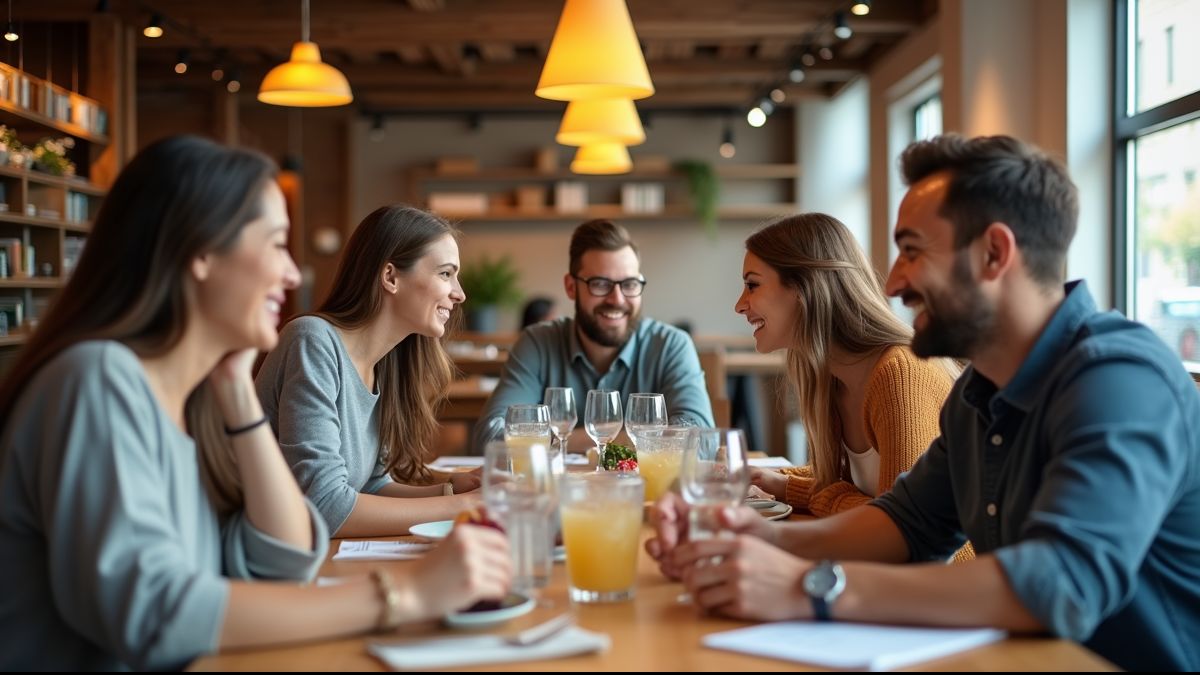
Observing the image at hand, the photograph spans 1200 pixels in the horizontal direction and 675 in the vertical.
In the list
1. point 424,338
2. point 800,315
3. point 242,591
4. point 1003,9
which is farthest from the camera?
point 1003,9

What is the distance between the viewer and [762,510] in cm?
220

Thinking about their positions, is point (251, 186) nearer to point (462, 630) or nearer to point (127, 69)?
point (462, 630)

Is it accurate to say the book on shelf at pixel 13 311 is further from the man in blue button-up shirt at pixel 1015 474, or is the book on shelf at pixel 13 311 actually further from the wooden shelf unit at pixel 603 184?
the man in blue button-up shirt at pixel 1015 474

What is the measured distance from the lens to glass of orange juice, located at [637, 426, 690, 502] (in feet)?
7.41

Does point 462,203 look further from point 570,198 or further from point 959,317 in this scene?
point 959,317

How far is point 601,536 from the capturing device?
5.02ft

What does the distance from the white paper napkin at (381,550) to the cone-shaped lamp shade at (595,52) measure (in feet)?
5.10

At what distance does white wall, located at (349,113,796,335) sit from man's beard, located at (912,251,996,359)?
8.79m

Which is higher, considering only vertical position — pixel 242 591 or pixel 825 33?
pixel 825 33

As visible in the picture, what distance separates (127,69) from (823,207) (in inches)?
229

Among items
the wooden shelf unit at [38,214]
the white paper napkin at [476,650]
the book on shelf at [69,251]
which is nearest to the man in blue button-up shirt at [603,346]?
the white paper napkin at [476,650]

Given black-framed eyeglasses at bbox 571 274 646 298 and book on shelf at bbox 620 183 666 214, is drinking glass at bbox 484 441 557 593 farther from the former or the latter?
book on shelf at bbox 620 183 666 214

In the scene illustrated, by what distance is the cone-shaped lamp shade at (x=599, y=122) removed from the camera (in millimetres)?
4539

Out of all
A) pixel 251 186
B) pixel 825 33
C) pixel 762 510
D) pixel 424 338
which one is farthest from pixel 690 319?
pixel 251 186
